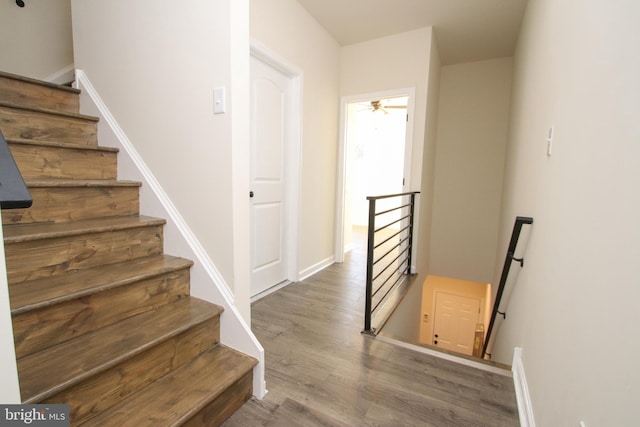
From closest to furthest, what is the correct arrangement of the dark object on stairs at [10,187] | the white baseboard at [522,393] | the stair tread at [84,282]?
the dark object on stairs at [10,187] < the stair tread at [84,282] < the white baseboard at [522,393]

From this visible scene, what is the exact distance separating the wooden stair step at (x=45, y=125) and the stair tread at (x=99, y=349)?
1.14 meters

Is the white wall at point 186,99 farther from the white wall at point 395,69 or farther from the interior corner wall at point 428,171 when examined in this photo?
the interior corner wall at point 428,171

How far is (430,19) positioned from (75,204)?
3288 millimetres

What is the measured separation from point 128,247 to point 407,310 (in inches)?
103

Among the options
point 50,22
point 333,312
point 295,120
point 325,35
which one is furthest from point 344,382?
point 50,22

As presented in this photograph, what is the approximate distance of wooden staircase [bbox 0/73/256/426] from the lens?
0.95 metres

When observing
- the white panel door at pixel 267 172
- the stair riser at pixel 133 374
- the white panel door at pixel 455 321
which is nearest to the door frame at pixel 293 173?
the white panel door at pixel 267 172

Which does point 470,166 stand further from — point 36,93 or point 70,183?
point 36,93

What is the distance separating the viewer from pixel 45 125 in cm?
159

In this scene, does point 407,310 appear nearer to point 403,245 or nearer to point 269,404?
point 403,245

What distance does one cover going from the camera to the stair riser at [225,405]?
110 cm

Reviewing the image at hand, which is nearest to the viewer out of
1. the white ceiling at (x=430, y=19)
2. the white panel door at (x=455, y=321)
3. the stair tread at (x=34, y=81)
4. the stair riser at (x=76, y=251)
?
the stair riser at (x=76, y=251)

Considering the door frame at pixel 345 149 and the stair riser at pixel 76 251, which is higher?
the door frame at pixel 345 149

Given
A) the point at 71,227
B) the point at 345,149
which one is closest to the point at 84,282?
the point at 71,227
